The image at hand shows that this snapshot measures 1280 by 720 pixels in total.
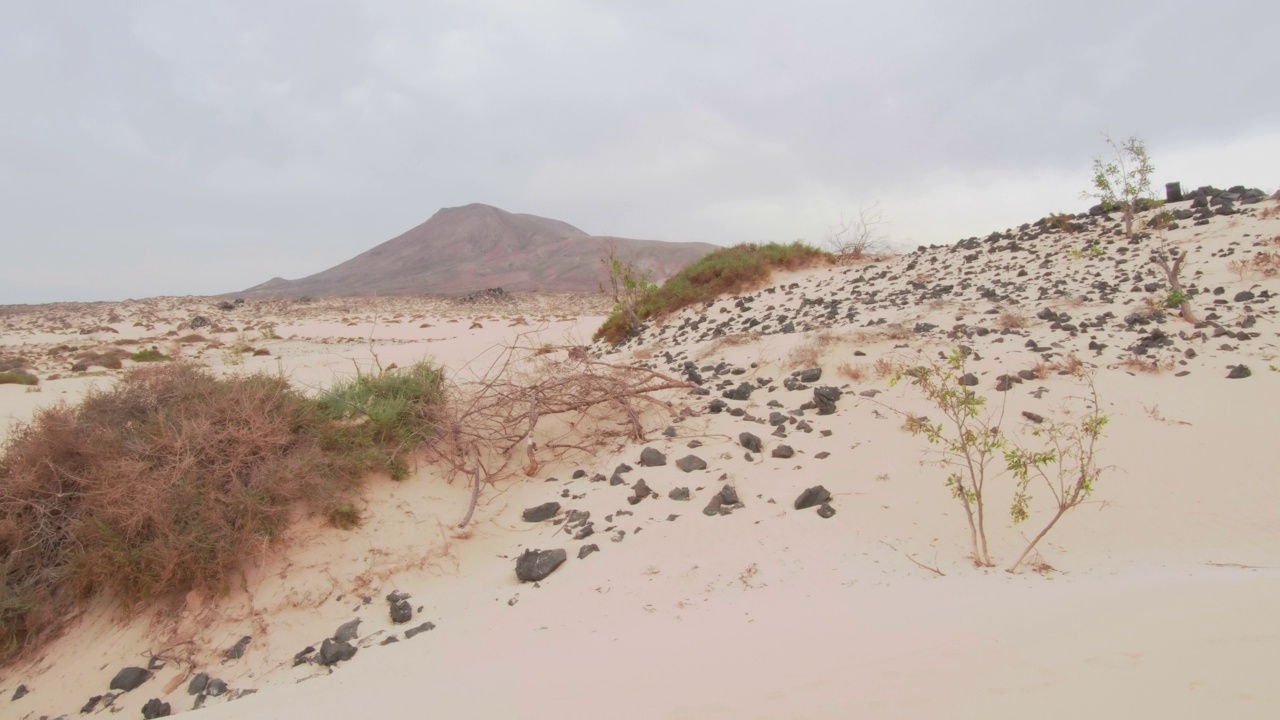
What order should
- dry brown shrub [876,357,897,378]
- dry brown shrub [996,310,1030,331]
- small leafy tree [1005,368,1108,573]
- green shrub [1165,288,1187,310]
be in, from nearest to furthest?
small leafy tree [1005,368,1108,573] < dry brown shrub [876,357,897,378] < green shrub [1165,288,1187,310] < dry brown shrub [996,310,1030,331]

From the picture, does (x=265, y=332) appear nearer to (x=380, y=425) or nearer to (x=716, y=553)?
(x=380, y=425)

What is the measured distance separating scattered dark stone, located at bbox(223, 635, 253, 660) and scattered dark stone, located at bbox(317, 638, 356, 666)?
1.82 feet

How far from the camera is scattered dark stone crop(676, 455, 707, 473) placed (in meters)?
4.88

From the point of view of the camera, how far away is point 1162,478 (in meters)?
Answer: 4.04

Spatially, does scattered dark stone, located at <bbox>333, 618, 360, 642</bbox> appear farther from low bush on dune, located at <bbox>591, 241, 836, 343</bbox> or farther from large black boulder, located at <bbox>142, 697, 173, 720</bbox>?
low bush on dune, located at <bbox>591, 241, 836, 343</bbox>

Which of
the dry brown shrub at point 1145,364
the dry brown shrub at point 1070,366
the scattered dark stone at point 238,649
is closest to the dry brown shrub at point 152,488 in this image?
the scattered dark stone at point 238,649

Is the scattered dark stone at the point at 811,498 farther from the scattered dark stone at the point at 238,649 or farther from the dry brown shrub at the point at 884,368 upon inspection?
the scattered dark stone at the point at 238,649

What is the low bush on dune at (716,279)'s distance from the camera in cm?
1274

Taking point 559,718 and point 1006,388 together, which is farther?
point 1006,388

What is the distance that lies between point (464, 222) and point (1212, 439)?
72.7 meters

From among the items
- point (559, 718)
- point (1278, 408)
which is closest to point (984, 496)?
point (1278, 408)

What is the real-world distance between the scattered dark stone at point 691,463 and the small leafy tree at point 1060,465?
208 cm

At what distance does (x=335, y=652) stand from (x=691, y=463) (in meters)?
2.68

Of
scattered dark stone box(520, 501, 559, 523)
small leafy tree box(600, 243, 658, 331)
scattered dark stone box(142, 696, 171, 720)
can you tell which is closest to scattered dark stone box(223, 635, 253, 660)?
scattered dark stone box(142, 696, 171, 720)
